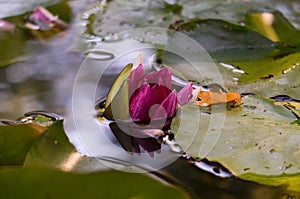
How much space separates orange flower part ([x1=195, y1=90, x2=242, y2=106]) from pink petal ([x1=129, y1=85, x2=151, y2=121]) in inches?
4.1

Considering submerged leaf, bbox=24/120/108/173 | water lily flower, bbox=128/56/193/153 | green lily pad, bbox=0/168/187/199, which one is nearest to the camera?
green lily pad, bbox=0/168/187/199

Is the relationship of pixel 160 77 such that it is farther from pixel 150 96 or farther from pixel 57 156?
pixel 57 156

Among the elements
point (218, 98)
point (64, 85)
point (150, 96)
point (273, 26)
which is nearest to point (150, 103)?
point (150, 96)

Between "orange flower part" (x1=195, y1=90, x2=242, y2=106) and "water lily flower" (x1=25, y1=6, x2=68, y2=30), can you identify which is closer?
"orange flower part" (x1=195, y1=90, x2=242, y2=106)

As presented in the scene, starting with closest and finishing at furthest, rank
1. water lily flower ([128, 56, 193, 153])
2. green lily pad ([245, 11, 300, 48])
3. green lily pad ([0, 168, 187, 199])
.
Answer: green lily pad ([0, 168, 187, 199]), water lily flower ([128, 56, 193, 153]), green lily pad ([245, 11, 300, 48])

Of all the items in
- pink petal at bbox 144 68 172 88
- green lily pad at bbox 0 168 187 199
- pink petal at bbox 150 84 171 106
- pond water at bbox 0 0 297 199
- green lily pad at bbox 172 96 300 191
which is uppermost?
green lily pad at bbox 0 168 187 199

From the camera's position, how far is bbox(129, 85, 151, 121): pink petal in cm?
79

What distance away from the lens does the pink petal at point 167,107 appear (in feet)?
2.59

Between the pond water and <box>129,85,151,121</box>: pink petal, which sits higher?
<box>129,85,151,121</box>: pink petal

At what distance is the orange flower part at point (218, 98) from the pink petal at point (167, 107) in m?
0.07

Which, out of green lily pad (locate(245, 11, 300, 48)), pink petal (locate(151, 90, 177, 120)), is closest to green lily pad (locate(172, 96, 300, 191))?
pink petal (locate(151, 90, 177, 120))

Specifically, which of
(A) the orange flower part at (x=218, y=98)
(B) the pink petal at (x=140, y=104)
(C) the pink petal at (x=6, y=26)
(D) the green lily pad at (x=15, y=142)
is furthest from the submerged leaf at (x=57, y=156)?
(C) the pink petal at (x=6, y=26)

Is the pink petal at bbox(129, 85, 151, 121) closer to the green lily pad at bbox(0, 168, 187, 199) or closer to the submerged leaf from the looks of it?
the submerged leaf

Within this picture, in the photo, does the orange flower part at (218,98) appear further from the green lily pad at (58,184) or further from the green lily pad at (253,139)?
the green lily pad at (58,184)
